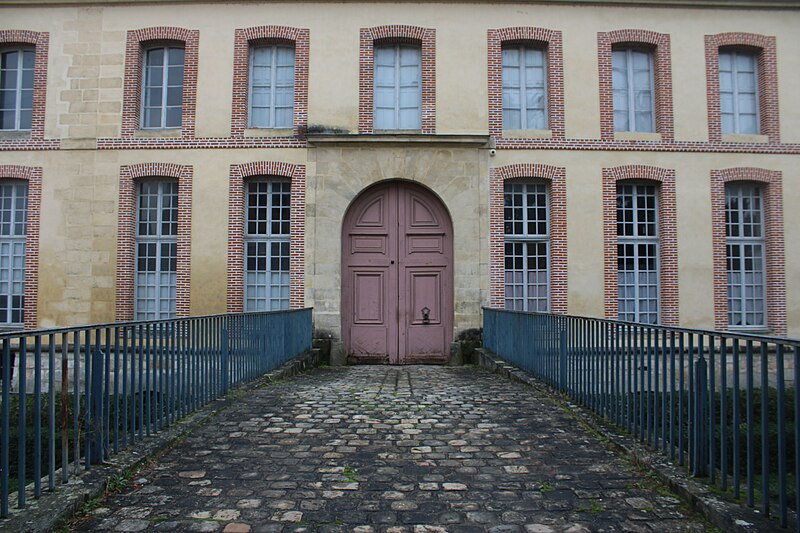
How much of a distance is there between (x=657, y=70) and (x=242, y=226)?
925 cm

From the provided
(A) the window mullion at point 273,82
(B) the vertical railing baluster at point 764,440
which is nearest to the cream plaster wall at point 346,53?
(A) the window mullion at point 273,82

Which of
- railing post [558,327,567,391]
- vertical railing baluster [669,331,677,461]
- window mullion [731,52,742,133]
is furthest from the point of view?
window mullion [731,52,742,133]

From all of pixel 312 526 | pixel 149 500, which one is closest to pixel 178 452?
pixel 149 500

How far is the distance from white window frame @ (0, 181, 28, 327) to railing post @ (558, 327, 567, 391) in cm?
1084

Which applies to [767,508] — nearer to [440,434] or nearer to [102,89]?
[440,434]

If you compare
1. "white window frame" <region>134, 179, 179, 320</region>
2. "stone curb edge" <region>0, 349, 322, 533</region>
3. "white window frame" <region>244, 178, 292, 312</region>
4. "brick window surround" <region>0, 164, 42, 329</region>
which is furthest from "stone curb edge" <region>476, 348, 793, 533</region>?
"brick window surround" <region>0, 164, 42, 329</region>

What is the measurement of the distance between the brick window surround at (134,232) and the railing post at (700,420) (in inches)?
393

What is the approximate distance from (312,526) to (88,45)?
12.3 metres

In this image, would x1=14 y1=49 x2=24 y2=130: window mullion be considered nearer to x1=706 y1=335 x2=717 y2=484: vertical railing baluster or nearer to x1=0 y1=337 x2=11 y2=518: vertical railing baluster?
x1=0 y1=337 x2=11 y2=518: vertical railing baluster

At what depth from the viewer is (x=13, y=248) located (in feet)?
39.1

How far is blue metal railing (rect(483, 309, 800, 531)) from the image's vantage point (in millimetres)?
2928

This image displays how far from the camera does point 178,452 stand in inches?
176

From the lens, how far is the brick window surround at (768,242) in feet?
38.6

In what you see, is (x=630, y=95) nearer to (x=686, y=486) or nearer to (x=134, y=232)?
(x=686, y=486)
